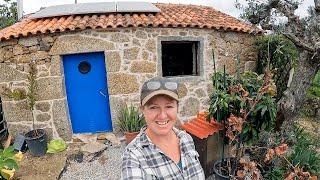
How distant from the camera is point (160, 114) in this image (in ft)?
5.85

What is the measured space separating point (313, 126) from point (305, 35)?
201 inches

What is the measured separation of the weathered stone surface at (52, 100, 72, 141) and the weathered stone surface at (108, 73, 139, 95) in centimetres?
121

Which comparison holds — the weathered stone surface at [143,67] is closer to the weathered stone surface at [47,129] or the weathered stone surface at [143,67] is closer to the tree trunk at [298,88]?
the weathered stone surface at [47,129]

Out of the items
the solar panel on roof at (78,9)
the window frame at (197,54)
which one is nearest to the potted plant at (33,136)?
the solar panel on roof at (78,9)

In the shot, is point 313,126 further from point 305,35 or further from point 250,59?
point 305,35

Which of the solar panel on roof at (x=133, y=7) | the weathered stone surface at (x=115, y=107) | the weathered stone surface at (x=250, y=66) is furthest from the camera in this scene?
the weathered stone surface at (x=250, y=66)

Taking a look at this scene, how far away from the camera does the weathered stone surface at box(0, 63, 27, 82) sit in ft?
23.2

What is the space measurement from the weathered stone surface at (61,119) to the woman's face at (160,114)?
5.85 meters

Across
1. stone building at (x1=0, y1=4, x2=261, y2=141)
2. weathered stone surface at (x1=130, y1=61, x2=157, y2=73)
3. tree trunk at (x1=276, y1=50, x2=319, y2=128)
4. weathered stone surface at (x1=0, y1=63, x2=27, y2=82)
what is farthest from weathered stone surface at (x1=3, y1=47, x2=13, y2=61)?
tree trunk at (x1=276, y1=50, x2=319, y2=128)

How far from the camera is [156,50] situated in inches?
288

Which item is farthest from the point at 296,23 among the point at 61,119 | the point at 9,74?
the point at 9,74

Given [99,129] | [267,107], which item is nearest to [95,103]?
[99,129]

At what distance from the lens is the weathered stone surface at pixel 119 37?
7.02 m

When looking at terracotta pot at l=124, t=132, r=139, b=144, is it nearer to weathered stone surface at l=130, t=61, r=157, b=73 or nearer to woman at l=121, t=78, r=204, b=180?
weathered stone surface at l=130, t=61, r=157, b=73
